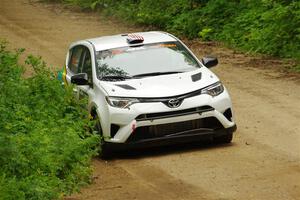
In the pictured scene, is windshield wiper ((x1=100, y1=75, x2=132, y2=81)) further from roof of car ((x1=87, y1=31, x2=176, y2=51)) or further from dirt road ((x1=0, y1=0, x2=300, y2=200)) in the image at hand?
dirt road ((x1=0, y1=0, x2=300, y2=200))

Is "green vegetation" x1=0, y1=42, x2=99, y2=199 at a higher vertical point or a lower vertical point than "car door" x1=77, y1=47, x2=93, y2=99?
higher

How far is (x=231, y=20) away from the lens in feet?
82.5

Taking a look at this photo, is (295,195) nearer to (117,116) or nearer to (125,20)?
(117,116)

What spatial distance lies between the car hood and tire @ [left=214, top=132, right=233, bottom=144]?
86 cm

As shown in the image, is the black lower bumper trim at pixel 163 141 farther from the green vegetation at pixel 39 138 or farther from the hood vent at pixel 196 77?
the hood vent at pixel 196 77

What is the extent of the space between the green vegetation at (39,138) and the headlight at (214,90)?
1.87 meters

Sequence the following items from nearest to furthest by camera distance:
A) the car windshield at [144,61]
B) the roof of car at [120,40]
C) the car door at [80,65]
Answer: the car windshield at [144,61] < the car door at [80,65] < the roof of car at [120,40]

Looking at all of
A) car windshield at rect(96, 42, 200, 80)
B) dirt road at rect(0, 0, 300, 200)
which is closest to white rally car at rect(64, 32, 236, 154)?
car windshield at rect(96, 42, 200, 80)

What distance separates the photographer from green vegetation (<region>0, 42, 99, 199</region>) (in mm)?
8930

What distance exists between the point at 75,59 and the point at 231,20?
11192 millimetres

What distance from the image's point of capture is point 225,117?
494 inches

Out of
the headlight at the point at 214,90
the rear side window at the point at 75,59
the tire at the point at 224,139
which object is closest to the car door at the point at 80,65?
the rear side window at the point at 75,59

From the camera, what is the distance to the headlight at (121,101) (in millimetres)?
12203

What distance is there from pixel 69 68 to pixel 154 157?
3.30m
